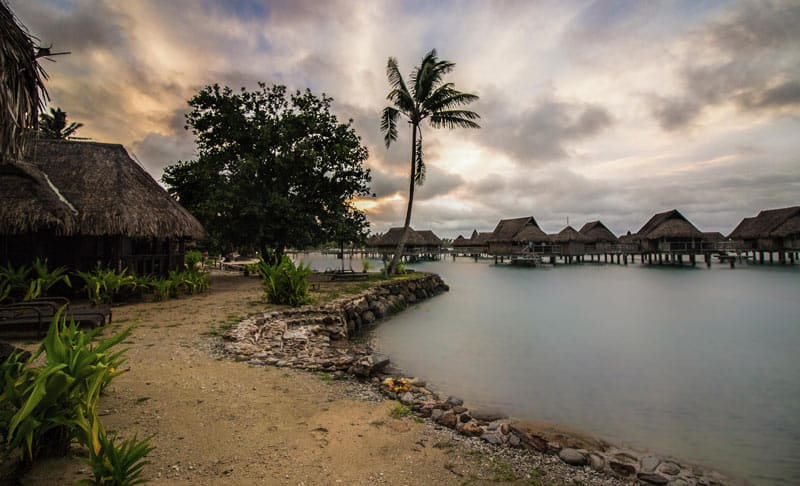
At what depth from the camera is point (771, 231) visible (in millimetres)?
37562

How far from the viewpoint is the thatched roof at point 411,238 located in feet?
163

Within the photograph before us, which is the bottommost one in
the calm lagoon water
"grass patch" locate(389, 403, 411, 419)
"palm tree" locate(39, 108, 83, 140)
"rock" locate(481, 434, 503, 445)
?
the calm lagoon water

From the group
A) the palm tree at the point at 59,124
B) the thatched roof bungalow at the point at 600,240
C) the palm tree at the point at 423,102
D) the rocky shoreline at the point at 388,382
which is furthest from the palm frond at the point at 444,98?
the thatched roof bungalow at the point at 600,240

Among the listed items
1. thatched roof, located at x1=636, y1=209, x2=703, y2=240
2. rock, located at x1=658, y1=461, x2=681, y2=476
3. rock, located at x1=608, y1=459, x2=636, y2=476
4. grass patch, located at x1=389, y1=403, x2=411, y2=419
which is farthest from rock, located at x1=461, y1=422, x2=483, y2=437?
thatched roof, located at x1=636, y1=209, x2=703, y2=240

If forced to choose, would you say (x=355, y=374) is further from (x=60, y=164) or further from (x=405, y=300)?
(x=60, y=164)

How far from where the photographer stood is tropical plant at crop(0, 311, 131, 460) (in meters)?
2.56

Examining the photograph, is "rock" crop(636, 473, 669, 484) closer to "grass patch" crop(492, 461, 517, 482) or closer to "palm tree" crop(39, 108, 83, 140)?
"grass patch" crop(492, 461, 517, 482)

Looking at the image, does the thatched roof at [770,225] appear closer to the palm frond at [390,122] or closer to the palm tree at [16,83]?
the palm frond at [390,122]

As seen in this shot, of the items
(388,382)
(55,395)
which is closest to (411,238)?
(388,382)

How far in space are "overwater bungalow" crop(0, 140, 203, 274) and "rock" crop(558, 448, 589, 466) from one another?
40.0 ft

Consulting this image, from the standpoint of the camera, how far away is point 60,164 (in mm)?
12219

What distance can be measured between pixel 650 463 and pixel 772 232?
156 feet

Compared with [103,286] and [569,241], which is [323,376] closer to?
[103,286]

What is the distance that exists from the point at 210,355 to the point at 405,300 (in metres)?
11.4
